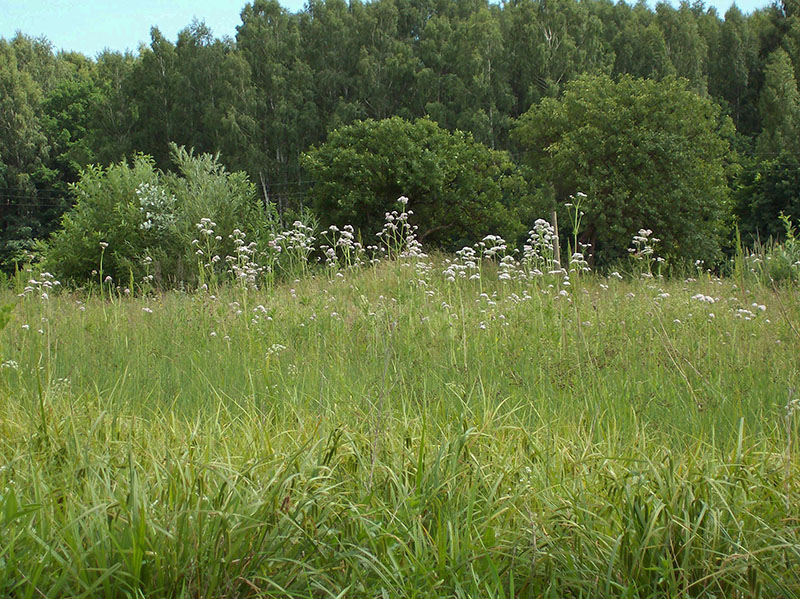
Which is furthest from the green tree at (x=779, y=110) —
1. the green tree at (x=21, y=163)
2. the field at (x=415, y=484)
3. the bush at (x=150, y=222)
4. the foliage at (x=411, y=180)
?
the green tree at (x=21, y=163)

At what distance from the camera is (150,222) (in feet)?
51.6

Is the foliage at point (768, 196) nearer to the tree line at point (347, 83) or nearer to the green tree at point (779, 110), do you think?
the tree line at point (347, 83)

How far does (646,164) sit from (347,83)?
22.3m

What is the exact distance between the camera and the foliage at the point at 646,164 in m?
19.9

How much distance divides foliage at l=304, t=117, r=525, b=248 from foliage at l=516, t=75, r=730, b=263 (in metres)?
2.50

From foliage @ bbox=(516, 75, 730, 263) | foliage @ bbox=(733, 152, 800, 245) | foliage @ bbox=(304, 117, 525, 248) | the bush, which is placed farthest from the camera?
foliage @ bbox=(733, 152, 800, 245)

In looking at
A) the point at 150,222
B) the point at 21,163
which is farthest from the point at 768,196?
the point at 21,163

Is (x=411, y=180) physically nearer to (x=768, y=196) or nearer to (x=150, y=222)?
(x=150, y=222)

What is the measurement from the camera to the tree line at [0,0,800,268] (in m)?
35.9

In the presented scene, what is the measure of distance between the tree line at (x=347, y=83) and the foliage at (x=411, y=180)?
437 inches

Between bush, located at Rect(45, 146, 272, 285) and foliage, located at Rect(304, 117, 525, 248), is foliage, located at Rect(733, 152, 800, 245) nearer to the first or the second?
foliage, located at Rect(304, 117, 525, 248)

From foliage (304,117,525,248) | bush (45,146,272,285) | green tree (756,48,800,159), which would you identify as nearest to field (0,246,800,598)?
bush (45,146,272,285)

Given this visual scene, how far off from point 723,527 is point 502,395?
5.50 ft

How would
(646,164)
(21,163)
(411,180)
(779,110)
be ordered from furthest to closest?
(21,163) < (779,110) < (411,180) < (646,164)
